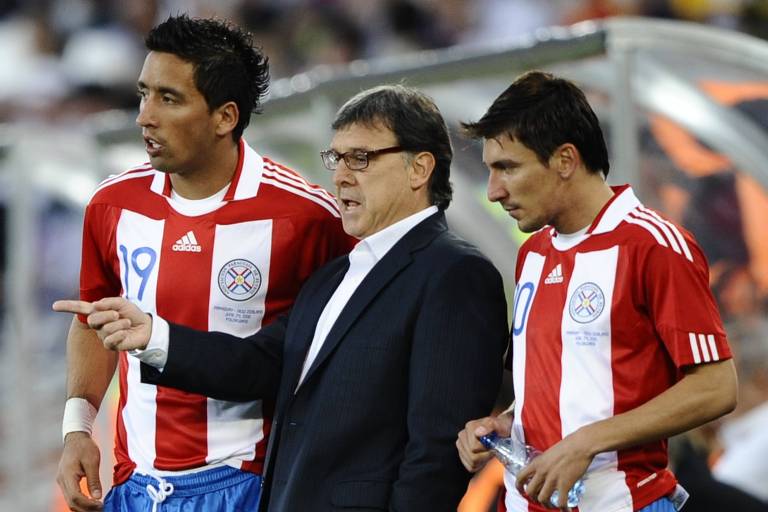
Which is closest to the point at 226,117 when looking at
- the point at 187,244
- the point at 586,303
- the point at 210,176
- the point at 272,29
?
the point at 210,176

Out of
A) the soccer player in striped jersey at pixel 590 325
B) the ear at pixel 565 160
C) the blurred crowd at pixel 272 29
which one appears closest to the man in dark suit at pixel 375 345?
the soccer player in striped jersey at pixel 590 325

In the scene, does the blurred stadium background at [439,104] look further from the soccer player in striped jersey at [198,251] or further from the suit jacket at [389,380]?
the soccer player in striped jersey at [198,251]

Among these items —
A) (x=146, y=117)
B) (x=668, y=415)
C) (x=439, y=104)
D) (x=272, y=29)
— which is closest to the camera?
(x=668, y=415)

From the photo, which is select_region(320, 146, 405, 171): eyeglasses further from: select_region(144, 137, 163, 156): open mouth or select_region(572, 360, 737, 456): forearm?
select_region(572, 360, 737, 456): forearm

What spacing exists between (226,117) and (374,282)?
61 centimetres

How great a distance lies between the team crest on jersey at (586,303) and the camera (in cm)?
294

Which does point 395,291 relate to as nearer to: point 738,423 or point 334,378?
point 334,378

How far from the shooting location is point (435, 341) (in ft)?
10.5

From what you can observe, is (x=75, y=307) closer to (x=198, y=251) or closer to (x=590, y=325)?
(x=198, y=251)

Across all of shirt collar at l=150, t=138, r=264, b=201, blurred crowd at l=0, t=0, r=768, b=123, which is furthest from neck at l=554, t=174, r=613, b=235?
blurred crowd at l=0, t=0, r=768, b=123

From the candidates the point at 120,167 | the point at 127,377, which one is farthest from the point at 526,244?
the point at 120,167

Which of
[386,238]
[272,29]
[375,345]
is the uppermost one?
[272,29]

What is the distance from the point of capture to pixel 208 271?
11.6 ft

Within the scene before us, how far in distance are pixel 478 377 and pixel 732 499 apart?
1938mm
